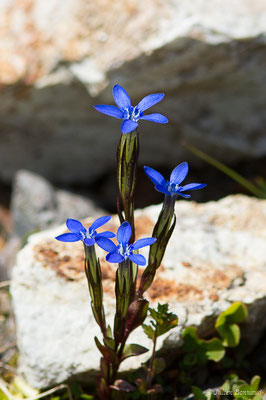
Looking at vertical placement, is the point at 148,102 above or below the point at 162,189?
above

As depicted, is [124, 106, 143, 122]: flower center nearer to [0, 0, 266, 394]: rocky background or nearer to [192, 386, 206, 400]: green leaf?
[192, 386, 206, 400]: green leaf

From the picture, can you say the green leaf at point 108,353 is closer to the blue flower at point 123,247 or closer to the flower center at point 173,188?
the blue flower at point 123,247

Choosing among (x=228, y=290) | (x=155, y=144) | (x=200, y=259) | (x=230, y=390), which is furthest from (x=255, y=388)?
(x=155, y=144)

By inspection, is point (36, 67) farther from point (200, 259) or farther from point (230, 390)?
point (230, 390)

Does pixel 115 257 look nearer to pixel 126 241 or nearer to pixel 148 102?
pixel 126 241

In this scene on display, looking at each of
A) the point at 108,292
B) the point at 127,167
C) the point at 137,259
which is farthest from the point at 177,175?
the point at 108,292

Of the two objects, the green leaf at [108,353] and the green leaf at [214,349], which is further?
the green leaf at [214,349]

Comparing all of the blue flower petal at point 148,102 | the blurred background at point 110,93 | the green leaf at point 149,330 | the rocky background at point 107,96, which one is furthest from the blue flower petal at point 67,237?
the blurred background at point 110,93
